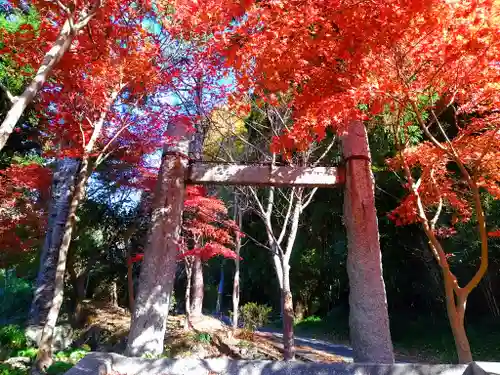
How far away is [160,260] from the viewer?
467 centimetres

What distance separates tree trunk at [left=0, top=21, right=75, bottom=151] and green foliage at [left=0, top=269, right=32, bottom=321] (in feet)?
44.4

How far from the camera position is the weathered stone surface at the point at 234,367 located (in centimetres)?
304

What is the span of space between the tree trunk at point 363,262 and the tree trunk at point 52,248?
5.71m

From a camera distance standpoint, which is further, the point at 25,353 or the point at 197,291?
the point at 197,291

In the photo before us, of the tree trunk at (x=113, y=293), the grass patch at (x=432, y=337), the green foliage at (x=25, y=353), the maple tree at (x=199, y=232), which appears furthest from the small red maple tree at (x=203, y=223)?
the grass patch at (x=432, y=337)

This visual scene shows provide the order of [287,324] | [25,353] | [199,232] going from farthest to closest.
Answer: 1. [199,232]
2. [287,324]
3. [25,353]

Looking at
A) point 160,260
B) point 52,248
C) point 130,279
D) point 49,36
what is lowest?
point 130,279

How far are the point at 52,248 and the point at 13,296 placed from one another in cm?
1418

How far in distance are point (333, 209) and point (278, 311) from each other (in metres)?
8.16

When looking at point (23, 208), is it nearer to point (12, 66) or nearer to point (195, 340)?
point (12, 66)

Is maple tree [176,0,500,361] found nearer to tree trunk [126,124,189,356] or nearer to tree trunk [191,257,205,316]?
tree trunk [126,124,189,356]

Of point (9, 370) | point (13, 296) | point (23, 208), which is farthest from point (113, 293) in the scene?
point (9, 370)

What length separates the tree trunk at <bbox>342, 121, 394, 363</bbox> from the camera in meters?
4.20

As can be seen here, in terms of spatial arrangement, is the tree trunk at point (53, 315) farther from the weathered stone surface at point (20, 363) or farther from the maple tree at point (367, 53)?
the maple tree at point (367, 53)
